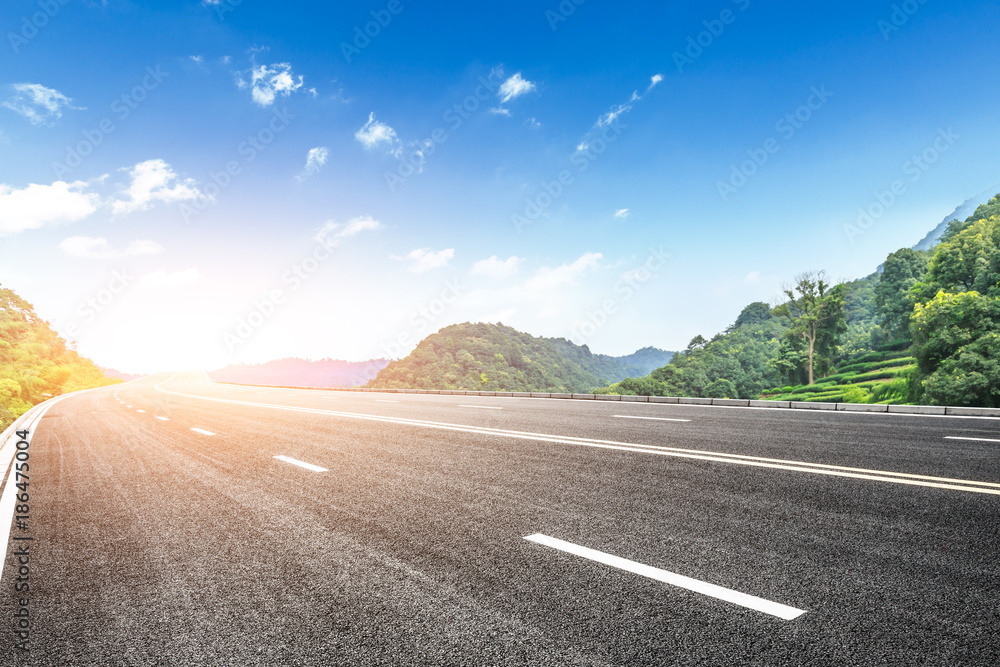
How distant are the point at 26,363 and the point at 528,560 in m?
77.3

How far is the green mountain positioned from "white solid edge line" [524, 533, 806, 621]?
39.7 meters

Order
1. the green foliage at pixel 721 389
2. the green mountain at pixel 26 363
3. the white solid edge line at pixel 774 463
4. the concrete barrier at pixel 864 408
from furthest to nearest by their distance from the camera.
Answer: the green foliage at pixel 721 389, the green mountain at pixel 26 363, the concrete barrier at pixel 864 408, the white solid edge line at pixel 774 463

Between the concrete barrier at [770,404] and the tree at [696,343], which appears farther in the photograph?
the tree at [696,343]

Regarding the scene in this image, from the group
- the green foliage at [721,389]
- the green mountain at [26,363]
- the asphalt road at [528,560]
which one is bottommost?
the green foliage at [721,389]

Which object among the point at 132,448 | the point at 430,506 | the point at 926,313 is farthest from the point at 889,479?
the point at 926,313

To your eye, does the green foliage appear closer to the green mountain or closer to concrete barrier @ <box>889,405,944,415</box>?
concrete barrier @ <box>889,405,944,415</box>

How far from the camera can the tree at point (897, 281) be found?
233 feet

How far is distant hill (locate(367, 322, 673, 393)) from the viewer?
86938 millimetres

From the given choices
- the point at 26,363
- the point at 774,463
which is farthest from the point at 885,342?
the point at 26,363

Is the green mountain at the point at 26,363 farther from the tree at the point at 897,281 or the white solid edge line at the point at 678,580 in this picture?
the tree at the point at 897,281

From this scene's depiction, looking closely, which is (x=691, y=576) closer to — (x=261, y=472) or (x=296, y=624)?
(x=296, y=624)

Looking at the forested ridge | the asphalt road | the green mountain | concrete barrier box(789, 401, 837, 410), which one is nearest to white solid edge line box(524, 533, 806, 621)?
the asphalt road

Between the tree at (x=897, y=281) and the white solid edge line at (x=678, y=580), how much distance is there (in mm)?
83465

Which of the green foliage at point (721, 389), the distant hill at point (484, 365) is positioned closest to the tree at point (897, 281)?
the green foliage at point (721, 389)
